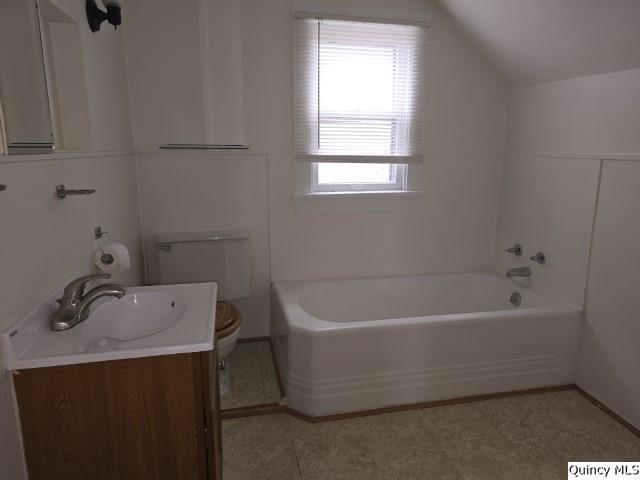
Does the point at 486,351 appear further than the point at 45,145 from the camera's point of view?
Yes

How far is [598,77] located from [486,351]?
5.19 feet

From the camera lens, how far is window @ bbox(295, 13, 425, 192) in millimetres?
2699

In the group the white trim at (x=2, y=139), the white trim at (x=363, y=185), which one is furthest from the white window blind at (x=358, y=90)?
the white trim at (x=2, y=139)

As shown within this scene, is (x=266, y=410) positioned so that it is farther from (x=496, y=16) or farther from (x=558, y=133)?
(x=496, y=16)

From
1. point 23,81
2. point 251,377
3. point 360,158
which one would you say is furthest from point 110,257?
point 360,158

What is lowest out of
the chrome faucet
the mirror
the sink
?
the chrome faucet

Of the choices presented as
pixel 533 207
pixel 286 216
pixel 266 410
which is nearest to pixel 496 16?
pixel 533 207

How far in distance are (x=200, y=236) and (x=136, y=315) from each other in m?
1.09

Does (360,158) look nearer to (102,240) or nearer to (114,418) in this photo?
(102,240)

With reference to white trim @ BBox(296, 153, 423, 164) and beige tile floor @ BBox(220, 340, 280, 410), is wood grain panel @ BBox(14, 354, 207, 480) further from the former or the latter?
white trim @ BBox(296, 153, 423, 164)

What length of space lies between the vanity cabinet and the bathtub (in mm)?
989

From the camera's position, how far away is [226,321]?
7.37ft

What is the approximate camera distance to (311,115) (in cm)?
276

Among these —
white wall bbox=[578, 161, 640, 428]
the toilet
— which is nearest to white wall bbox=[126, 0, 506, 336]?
the toilet
